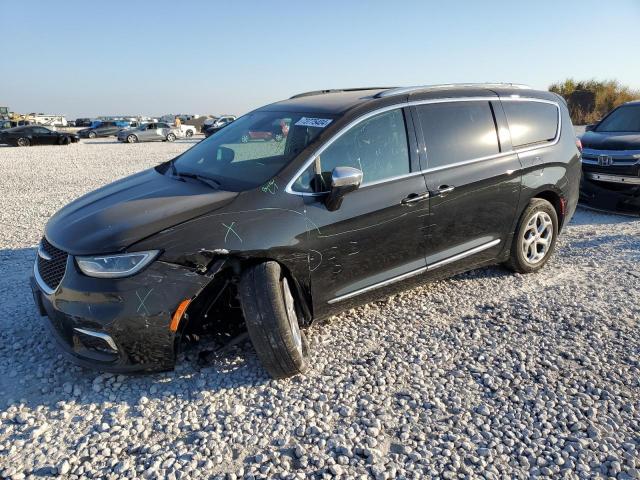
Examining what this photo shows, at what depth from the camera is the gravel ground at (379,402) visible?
2.49 m

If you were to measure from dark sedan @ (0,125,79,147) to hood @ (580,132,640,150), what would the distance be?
29.1m

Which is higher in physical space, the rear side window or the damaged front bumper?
the rear side window

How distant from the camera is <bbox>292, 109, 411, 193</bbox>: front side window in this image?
11.2ft

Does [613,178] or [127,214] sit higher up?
[127,214]

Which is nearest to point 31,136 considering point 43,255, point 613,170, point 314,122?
point 43,255

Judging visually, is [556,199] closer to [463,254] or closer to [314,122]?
[463,254]

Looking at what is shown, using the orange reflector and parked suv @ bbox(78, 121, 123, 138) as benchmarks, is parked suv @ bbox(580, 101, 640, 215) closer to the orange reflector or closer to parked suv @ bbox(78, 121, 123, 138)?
the orange reflector

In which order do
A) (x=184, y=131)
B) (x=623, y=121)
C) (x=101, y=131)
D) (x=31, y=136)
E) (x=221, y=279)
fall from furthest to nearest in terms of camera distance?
(x=101, y=131) → (x=184, y=131) → (x=31, y=136) → (x=623, y=121) → (x=221, y=279)

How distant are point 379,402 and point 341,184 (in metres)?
1.42

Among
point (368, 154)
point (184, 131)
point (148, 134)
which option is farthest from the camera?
point (184, 131)

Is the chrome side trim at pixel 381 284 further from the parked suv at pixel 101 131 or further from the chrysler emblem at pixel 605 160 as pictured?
the parked suv at pixel 101 131

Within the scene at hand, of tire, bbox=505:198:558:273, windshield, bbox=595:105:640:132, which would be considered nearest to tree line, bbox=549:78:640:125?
windshield, bbox=595:105:640:132

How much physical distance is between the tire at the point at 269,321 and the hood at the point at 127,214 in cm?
56

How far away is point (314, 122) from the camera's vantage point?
367cm
